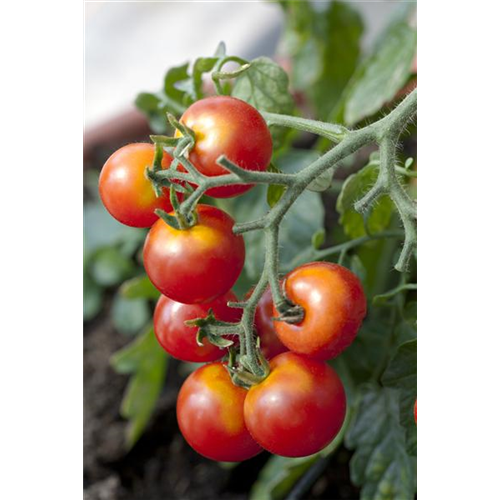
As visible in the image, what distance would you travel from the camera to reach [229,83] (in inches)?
30.7

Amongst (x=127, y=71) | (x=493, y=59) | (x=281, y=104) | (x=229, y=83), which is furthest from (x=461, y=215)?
(x=127, y=71)

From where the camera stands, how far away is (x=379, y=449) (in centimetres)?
74

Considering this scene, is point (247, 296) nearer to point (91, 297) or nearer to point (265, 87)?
point (265, 87)

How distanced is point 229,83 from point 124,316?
0.53m

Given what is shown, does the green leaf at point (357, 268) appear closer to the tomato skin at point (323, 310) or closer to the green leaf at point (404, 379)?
the green leaf at point (404, 379)

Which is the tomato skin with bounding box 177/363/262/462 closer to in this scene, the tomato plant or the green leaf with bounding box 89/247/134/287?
the tomato plant

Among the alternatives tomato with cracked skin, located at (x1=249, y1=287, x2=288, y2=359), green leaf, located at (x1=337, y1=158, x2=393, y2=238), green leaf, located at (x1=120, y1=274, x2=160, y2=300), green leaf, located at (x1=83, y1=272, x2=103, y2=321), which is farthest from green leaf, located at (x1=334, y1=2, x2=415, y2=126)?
green leaf, located at (x1=83, y1=272, x2=103, y2=321)

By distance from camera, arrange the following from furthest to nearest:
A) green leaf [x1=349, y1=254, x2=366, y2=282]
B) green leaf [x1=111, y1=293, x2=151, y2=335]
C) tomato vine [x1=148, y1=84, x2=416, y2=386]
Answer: green leaf [x1=111, y1=293, x2=151, y2=335] < green leaf [x1=349, y1=254, x2=366, y2=282] < tomato vine [x1=148, y1=84, x2=416, y2=386]

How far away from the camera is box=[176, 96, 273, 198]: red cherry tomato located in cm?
47

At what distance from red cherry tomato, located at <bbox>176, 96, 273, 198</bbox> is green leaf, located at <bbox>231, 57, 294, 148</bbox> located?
0.18 m

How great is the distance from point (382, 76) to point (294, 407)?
55 centimetres

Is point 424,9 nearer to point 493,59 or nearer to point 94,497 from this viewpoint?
point 493,59
